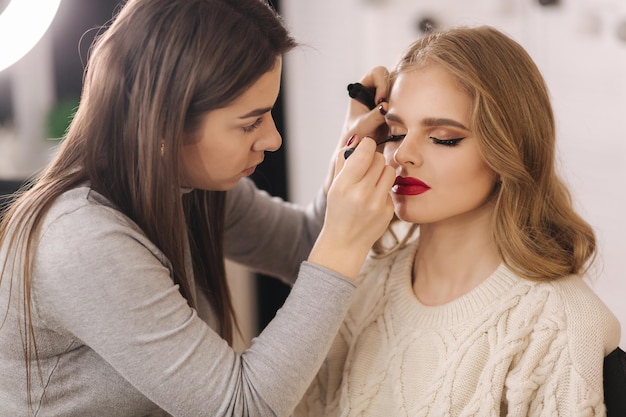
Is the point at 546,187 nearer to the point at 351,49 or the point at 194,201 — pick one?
the point at 194,201

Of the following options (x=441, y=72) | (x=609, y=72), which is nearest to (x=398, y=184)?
(x=441, y=72)

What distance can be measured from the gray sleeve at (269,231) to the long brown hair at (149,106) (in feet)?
1.48

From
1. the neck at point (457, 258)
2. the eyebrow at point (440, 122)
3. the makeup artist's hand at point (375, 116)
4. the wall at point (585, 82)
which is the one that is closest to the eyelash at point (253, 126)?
the makeup artist's hand at point (375, 116)

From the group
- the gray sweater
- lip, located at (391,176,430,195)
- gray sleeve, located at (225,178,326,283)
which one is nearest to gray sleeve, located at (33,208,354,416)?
the gray sweater

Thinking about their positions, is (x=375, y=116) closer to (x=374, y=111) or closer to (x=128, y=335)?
(x=374, y=111)

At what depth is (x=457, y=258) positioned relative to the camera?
133cm

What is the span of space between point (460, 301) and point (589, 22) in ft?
2.71

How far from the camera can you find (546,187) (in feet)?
4.21

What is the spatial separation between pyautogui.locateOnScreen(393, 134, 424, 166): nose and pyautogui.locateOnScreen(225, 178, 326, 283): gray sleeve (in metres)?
Answer: 0.46

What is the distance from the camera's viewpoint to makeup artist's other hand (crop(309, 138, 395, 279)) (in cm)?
111

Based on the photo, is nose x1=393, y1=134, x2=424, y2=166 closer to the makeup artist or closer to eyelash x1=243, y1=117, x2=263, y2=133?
the makeup artist

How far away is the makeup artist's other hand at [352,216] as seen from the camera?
43.8 inches

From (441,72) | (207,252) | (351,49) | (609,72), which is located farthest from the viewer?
(351,49)

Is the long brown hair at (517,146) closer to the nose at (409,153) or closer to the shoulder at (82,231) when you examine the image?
the nose at (409,153)
